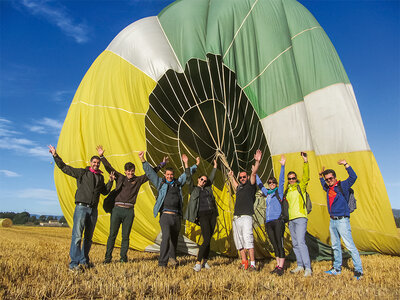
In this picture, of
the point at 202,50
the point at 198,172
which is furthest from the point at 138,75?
the point at 198,172

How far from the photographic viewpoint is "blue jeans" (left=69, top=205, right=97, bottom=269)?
4180 mm

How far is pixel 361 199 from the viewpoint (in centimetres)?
564

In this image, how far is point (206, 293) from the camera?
9.92 feet

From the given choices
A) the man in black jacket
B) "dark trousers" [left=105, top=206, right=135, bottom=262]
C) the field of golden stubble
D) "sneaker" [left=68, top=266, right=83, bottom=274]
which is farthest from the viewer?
"dark trousers" [left=105, top=206, right=135, bottom=262]

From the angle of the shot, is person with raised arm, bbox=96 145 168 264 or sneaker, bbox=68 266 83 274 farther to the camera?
person with raised arm, bbox=96 145 168 264

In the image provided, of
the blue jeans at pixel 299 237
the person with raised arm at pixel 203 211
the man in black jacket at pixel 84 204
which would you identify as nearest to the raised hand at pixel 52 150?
the man in black jacket at pixel 84 204

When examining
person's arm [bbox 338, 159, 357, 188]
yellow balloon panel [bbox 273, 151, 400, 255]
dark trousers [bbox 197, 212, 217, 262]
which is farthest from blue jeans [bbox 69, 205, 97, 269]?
person's arm [bbox 338, 159, 357, 188]

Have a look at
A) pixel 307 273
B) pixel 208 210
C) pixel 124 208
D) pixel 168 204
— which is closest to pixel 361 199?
pixel 307 273

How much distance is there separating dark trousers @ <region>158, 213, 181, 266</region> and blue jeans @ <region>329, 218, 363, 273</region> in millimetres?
2153

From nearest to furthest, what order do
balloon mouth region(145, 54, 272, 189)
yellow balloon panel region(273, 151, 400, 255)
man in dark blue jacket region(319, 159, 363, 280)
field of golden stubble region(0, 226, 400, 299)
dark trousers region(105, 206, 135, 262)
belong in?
field of golden stubble region(0, 226, 400, 299), man in dark blue jacket region(319, 159, 363, 280), dark trousers region(105, 206, 135, 262), yellow balloon panel region(273, 151, 400, 255), balloon mouth region(145, 54, 272, 189)

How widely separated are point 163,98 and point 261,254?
3364mm

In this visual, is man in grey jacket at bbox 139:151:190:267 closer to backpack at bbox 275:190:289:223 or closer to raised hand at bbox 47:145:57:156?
raised hand at bbox 47:145:57:156

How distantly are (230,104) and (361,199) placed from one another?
9.25 feet

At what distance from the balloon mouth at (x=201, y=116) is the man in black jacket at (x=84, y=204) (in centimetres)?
171
